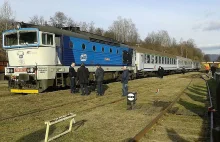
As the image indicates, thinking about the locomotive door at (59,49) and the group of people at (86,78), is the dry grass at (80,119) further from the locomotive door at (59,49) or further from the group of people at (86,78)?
the locomotive door at (59,49)

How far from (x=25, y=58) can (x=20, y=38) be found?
120 centimetres

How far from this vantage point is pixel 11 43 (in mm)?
15742

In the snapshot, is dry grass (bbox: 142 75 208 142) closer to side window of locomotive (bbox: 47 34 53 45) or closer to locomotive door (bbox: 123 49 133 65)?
side window of locomotive (bbox: 47 34 53 45)

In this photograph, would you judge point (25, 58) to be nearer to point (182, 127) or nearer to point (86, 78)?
point (86, 78)

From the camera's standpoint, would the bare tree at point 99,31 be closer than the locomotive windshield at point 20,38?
No

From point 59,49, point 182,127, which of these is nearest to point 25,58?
point 59,49

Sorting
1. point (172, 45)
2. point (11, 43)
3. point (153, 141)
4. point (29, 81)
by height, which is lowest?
point (153, 141)

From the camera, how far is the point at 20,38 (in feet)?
50.4

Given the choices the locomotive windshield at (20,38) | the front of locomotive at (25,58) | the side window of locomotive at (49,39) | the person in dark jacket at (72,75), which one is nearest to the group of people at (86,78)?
the person in dark jacket at (72,75)

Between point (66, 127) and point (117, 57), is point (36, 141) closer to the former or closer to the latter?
point (66, 127)

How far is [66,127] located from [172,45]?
145 metres

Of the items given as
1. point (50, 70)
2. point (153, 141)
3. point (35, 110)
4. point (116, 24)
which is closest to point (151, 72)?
point (50, 70)

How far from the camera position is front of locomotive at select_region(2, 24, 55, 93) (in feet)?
48.3

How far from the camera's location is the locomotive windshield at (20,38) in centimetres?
1497
